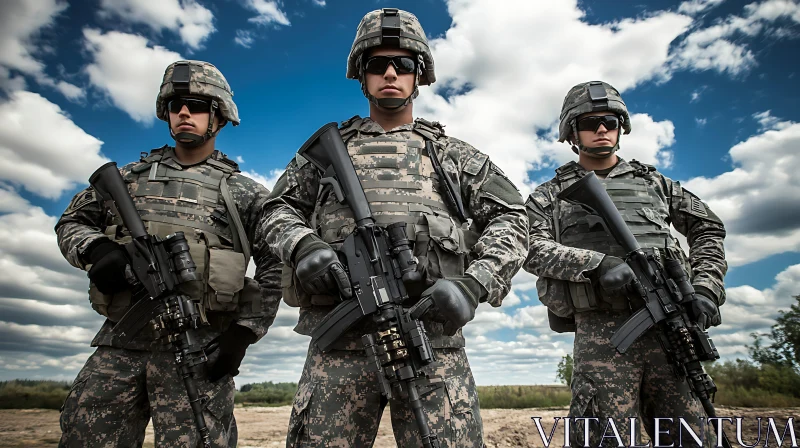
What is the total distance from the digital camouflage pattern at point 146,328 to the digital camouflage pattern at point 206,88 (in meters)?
0.43

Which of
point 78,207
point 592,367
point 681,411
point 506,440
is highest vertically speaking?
point 78,207

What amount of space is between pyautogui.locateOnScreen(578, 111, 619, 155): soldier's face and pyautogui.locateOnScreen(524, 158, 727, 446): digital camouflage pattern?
0.25 meters

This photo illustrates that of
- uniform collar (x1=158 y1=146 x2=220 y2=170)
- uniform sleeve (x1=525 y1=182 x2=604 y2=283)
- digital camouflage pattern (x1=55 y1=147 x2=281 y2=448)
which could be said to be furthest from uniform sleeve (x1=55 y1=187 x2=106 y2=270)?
uniform sleeve (x1=525 y1=182 x2=604 y2=283)

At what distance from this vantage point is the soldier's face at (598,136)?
16.7 ft

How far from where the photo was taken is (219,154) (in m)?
4.58

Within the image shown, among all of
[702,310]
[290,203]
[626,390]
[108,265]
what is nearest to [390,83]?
[290,203]

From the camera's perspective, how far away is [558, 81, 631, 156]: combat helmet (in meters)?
5.20

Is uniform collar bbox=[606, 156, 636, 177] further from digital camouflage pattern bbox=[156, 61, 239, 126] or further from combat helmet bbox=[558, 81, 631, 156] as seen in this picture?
digital camouflage pattern bbox=[156, 61, 239, 126]

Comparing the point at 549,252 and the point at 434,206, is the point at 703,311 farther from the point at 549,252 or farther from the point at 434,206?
the point at 434,206

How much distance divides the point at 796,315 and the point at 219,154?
34.0 ft

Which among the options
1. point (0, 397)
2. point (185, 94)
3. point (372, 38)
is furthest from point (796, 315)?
point (0, 397)

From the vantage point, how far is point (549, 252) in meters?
4.55

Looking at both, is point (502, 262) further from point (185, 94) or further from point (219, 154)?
point (185, 94)

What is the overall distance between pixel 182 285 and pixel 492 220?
2314mm
